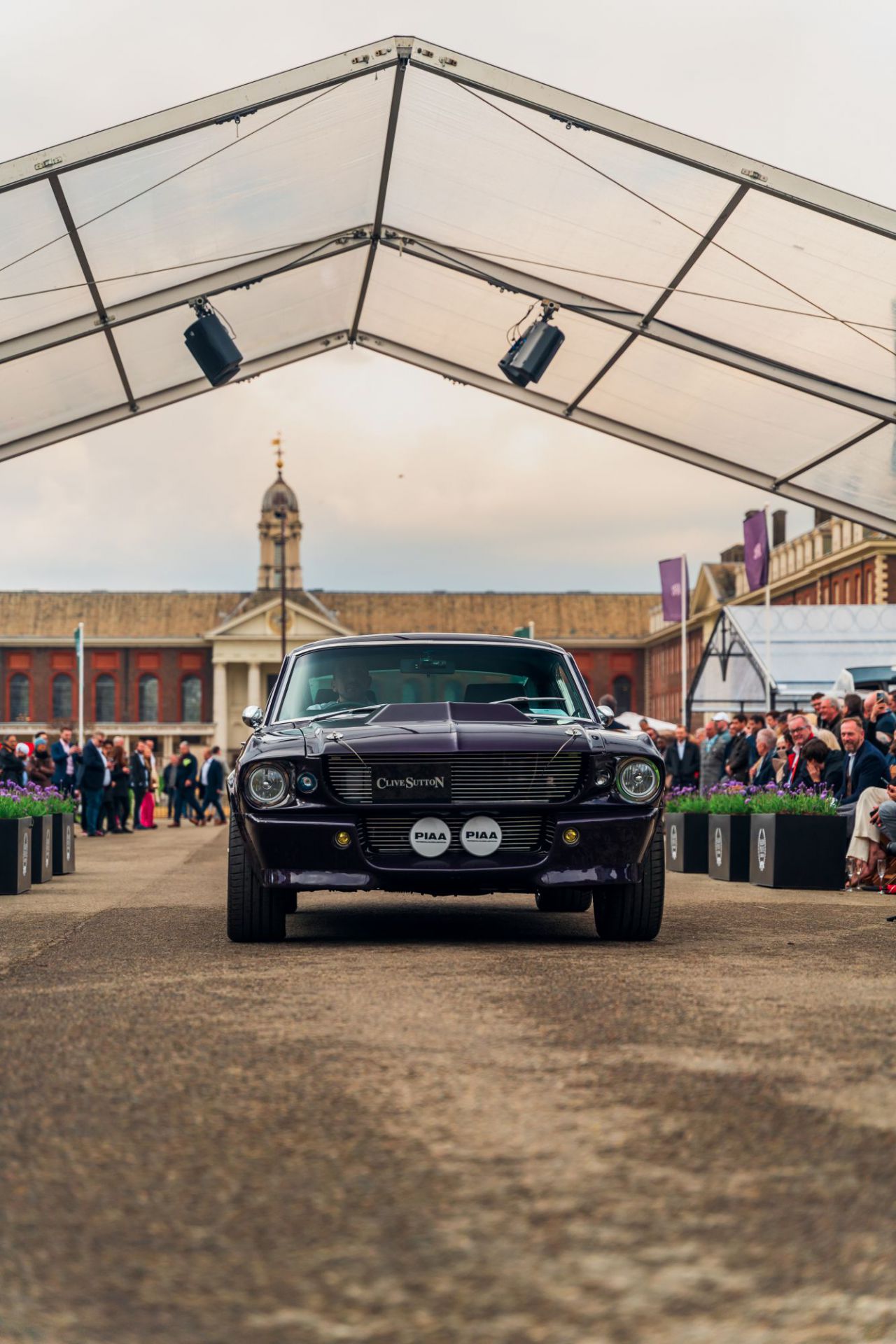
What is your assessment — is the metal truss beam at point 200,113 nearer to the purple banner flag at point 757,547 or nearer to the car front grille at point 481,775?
the car front grille at point 481,775

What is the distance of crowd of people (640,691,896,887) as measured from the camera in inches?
526

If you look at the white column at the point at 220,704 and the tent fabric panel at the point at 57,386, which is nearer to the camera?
the tent fabric panel at the point at 57,386

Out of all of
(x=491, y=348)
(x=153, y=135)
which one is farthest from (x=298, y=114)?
(x=491, y=348)

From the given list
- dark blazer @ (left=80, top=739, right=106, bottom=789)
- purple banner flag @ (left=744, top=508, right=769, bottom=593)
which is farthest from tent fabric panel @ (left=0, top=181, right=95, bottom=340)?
purple banner flag @ (left=744, top=508, right=769, bottom=593)

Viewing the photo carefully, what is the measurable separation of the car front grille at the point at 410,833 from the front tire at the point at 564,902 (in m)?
2.87

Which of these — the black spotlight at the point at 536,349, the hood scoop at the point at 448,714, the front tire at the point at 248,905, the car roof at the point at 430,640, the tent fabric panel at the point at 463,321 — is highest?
the tent fabric panel at the point at 463,321

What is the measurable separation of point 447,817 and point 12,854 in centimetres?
612

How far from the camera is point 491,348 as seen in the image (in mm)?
17797

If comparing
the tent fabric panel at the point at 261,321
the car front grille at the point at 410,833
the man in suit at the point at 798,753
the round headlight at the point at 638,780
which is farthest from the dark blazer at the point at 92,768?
the round headlight at the point at 638,780

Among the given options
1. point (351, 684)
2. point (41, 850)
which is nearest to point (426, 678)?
point (351, 684)

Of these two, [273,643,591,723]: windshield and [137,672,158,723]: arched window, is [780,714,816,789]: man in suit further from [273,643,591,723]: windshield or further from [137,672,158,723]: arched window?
[137,672,158,723]: arched window

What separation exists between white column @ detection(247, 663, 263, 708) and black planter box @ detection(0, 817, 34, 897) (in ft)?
322

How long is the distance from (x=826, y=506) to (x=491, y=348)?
3937mm

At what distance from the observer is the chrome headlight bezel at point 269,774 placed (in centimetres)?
788
